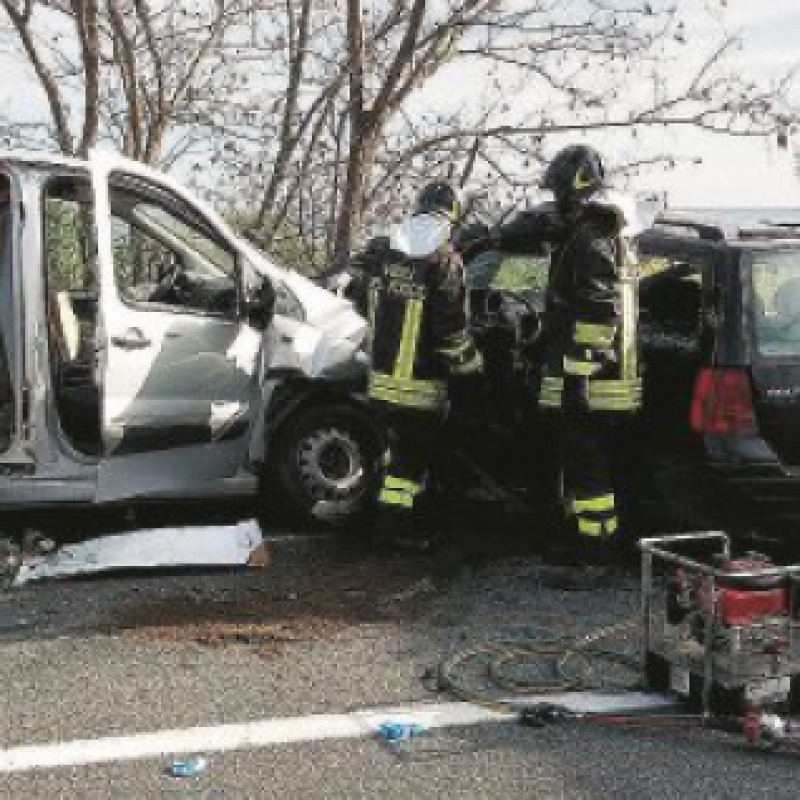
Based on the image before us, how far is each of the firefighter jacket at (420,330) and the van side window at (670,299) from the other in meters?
0.80

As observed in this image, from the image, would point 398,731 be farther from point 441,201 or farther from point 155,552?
point 441,201

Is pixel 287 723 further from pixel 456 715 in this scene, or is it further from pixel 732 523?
pixel 732 523

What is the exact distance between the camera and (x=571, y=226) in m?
6.51

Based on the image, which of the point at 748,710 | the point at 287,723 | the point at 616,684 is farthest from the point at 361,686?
the point at 748,710

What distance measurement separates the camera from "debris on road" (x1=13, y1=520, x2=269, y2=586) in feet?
21.5

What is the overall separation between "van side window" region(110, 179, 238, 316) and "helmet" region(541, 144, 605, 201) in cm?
181

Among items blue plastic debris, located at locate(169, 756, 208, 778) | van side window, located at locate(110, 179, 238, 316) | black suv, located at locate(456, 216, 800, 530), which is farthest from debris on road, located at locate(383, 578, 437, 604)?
blue plastic debris, located at locate(169, 756, 208, 778)

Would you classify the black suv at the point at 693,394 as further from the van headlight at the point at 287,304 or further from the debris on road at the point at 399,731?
the debris on road at the point at 399,731

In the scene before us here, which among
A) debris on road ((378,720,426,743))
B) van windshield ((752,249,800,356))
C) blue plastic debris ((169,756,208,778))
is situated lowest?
blue plastic debris ((169,756,208,778))

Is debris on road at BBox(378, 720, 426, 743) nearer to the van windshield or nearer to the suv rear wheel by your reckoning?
the van windshield

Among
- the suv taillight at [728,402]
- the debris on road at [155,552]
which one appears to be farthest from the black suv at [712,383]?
the debris on road at [155,552]

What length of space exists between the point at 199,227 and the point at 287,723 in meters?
3.41

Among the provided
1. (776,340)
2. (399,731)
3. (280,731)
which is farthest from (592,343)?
(280,731)

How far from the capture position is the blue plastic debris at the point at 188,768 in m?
4.20
